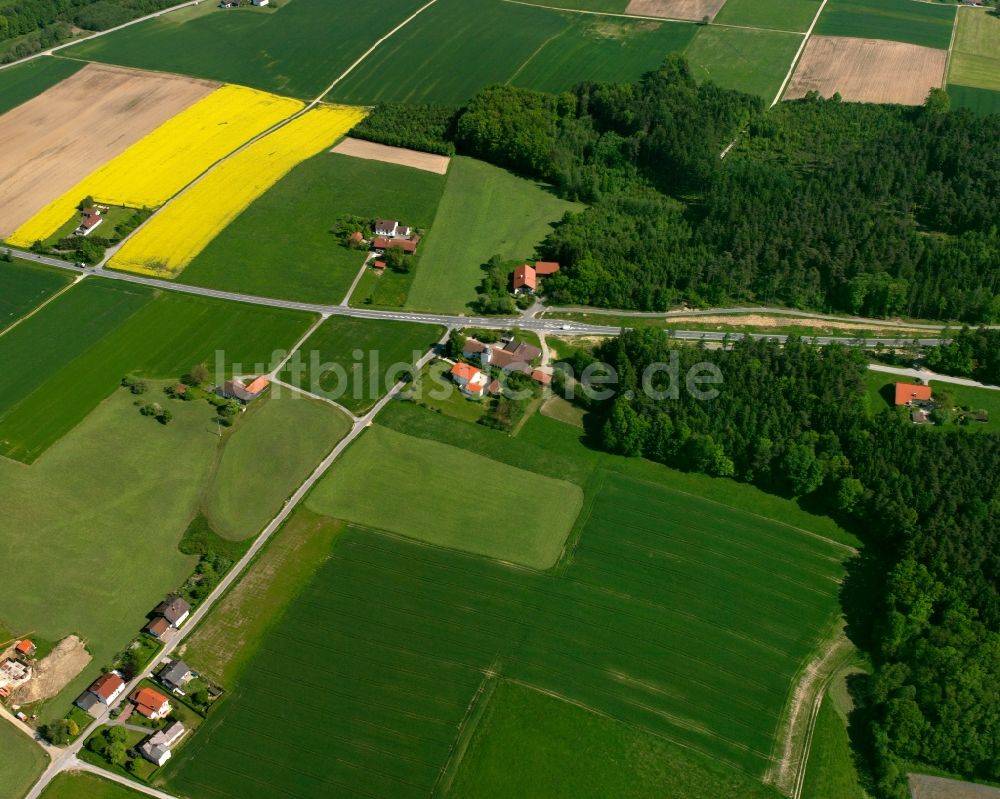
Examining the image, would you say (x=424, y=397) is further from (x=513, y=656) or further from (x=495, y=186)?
(x=495, y=186)

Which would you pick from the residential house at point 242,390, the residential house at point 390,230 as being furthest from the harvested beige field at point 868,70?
the residential house at point 242,390

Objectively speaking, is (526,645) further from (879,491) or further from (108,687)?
(879,491)

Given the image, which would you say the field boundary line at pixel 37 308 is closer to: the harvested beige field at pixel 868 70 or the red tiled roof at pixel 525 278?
the red tiled roof at pixel 525 278

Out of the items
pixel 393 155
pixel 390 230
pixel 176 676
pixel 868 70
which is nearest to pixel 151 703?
pixel 176 676

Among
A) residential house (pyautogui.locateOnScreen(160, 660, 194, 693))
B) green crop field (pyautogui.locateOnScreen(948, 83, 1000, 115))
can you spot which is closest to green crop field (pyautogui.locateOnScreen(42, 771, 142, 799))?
residential house (pyautogui.locateOnScreen(160, 660, 194, 693))

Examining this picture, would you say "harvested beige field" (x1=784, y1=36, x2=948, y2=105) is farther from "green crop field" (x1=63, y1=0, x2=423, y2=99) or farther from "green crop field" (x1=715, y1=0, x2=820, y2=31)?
"green crop field" (x1=63, y1=0, x2=423, y2=99)

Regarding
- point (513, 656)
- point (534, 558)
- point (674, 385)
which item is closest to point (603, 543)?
point (534, 558)
